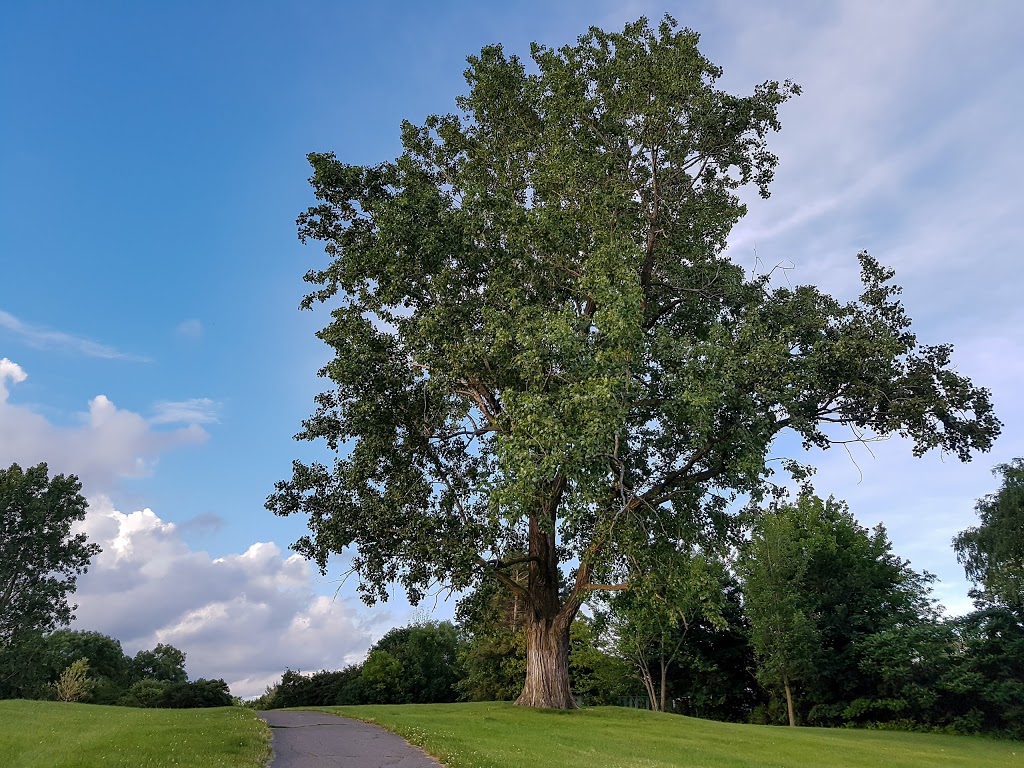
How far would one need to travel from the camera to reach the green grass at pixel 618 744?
50.7ft

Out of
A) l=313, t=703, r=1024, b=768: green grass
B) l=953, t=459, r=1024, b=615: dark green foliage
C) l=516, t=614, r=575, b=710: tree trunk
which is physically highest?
l=953, t=459, r=1024, b=615: dark green foliage

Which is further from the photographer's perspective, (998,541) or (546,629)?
(998,541)

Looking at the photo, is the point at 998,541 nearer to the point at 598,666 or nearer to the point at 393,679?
the point at 598,666

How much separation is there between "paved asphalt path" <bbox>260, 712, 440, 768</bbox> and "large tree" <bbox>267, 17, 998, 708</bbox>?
18.6ft

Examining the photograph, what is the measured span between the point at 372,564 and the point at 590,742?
35.4 feet

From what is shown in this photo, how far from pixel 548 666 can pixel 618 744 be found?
7835 millimetres

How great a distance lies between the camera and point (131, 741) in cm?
1522

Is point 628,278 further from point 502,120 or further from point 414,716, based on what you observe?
point 414,716

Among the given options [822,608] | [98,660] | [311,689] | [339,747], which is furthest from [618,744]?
[98,660]

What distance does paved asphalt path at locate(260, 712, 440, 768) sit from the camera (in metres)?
14.3

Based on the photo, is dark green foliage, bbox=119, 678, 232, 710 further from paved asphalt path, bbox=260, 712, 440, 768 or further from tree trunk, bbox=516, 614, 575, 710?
paved asphalt path, bbox=260, 712, 440, 768

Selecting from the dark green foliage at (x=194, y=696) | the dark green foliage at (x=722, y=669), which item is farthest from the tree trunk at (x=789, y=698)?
the dark green foliage at (x=194, y=696)

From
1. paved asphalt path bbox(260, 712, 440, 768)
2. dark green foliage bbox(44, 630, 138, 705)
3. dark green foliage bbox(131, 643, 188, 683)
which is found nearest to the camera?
paved asphalt path bbox(260, 712, 440, 768)

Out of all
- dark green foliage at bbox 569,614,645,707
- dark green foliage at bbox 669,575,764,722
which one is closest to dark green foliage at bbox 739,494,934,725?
dark green foliage at bbox 669,575,764,722
